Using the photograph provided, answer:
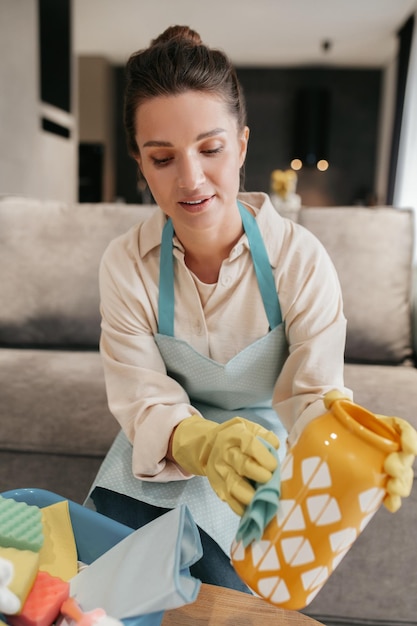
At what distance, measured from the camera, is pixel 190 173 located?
2.75ft

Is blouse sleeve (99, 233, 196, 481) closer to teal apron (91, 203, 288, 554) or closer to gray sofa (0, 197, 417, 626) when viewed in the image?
teal apron (91, 203, 288, 554)

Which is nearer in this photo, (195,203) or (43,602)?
(43,602)

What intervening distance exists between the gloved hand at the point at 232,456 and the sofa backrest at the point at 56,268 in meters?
1.04

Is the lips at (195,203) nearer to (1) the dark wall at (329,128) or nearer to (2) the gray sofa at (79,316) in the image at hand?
(2) the gray sofa at (79,316)

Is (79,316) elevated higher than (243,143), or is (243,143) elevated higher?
(243,143)

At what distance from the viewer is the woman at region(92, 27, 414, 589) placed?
0.86 m

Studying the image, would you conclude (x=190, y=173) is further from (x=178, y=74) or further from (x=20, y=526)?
(x=20, y=526)

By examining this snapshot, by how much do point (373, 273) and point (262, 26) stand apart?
195 inches

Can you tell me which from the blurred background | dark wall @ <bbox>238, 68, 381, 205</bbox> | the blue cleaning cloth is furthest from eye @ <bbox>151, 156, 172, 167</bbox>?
dark wall @ <bbox>238, 68, 381, 205</bbox>

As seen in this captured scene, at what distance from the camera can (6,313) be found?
5.73 ft

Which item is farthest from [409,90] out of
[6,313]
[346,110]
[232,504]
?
[232,504]

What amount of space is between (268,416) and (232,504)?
476mm

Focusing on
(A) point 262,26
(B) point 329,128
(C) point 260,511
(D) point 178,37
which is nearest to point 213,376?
(C) point 260,511

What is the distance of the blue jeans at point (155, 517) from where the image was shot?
0.89 m
